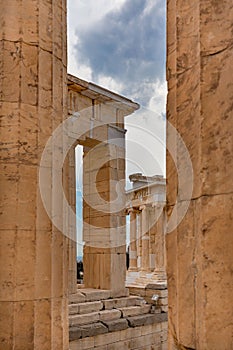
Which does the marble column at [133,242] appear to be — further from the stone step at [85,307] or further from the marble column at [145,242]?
the stone step at [85,307]

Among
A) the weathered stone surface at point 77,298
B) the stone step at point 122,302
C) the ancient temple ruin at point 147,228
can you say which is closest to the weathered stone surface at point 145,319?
the stone step at point 122,302

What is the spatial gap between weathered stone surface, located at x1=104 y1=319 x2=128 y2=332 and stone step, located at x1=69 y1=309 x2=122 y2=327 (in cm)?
18

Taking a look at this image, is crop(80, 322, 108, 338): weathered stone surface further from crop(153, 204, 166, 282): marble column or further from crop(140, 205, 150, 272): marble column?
crop(140, 205, 150, 272): marble column

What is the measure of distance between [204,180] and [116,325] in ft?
27.3

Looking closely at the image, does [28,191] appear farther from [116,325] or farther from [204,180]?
[116,325]

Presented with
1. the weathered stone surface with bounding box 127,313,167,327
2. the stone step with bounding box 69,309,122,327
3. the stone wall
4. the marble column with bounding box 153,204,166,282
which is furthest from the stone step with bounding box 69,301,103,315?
the marble column with bounding box 153,204,166,282

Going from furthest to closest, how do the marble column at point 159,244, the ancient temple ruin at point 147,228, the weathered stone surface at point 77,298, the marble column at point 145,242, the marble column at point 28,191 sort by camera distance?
the marble column at point 145,242
the ancient temple ruin at point 147,228
the marble column at point 159,244
the weathered stone surface at point 77,298
the marble column at point 28,191

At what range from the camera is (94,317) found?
32.6ft

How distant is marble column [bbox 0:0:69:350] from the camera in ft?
12.7

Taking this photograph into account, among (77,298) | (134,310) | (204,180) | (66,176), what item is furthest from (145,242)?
(204,180)

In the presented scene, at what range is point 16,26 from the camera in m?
4.08

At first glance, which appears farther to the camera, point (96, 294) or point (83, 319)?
point (96, 294)

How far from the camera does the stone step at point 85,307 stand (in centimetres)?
991

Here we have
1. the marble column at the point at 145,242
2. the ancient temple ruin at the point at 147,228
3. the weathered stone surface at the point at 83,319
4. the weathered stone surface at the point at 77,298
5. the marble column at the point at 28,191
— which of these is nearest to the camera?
the marble column at the point at 28,191
